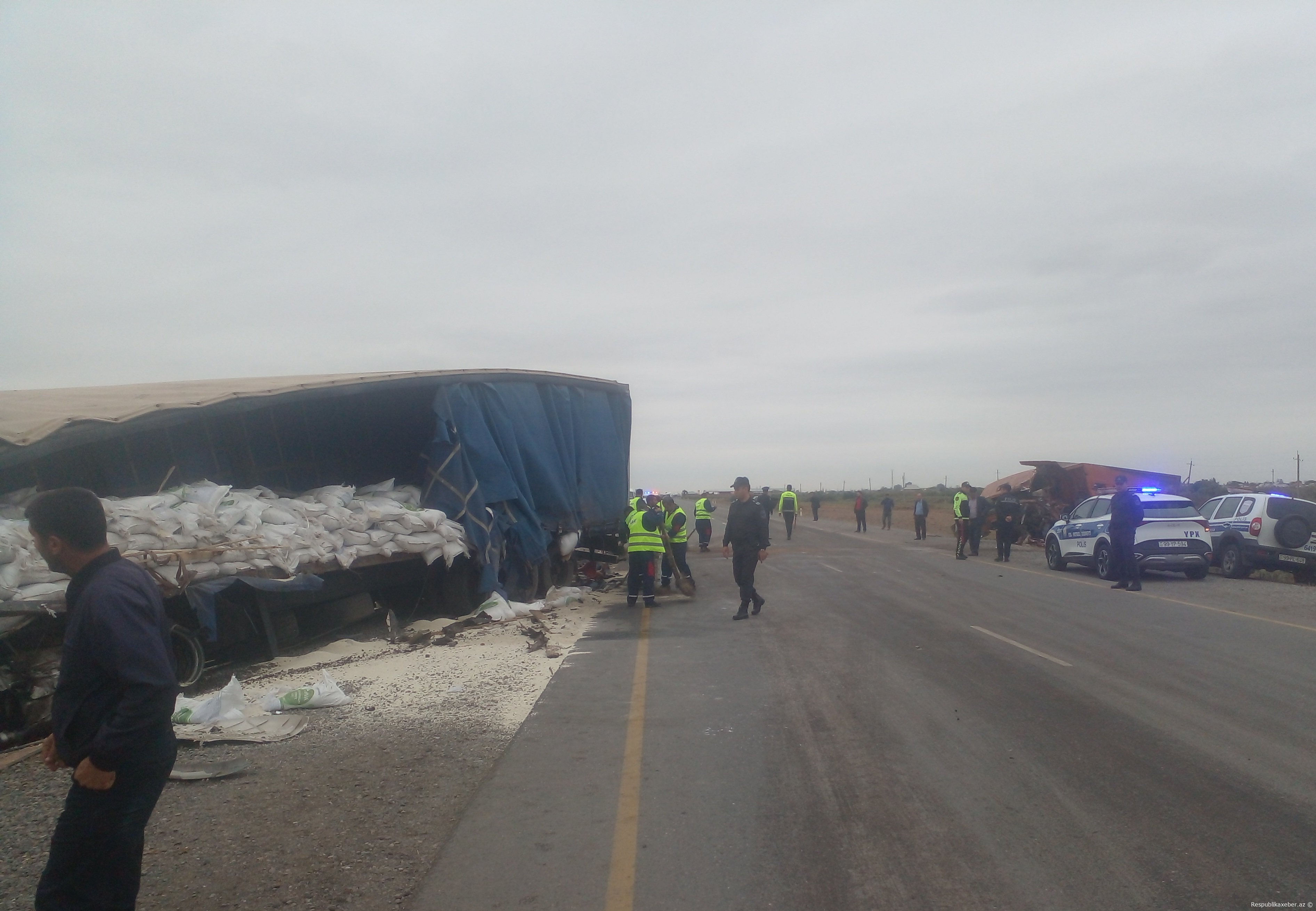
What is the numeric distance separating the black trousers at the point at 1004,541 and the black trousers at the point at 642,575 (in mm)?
12069

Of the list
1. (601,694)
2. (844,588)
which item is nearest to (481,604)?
(601,694)

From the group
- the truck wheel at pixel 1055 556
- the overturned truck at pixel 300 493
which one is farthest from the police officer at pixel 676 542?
the truck wheel at pixel 1055 556

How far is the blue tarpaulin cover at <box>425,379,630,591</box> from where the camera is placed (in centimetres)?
1258

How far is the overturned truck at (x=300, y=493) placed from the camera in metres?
7.78

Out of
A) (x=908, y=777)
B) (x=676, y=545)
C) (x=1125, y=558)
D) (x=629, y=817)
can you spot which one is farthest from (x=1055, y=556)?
(x=629, y=817)

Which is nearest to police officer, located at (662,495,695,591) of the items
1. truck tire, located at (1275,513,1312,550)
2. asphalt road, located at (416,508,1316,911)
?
asphalt road, located at (416,508,1316,911)

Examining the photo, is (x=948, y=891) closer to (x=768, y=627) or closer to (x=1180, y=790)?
(x=1180, y=790)

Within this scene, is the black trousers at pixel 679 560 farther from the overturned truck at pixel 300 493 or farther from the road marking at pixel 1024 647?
the road marking at pixel 1024 647

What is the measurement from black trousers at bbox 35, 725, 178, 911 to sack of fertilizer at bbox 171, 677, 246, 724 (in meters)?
3.97

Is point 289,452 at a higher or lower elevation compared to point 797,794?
higher

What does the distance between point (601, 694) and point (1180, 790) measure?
4.37m

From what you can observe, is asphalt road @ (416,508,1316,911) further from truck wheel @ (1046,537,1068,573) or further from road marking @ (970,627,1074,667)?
truck wheel @ (1046,537,1068,573)

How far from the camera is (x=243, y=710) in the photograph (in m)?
7.04

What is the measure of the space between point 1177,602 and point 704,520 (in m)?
13.7
